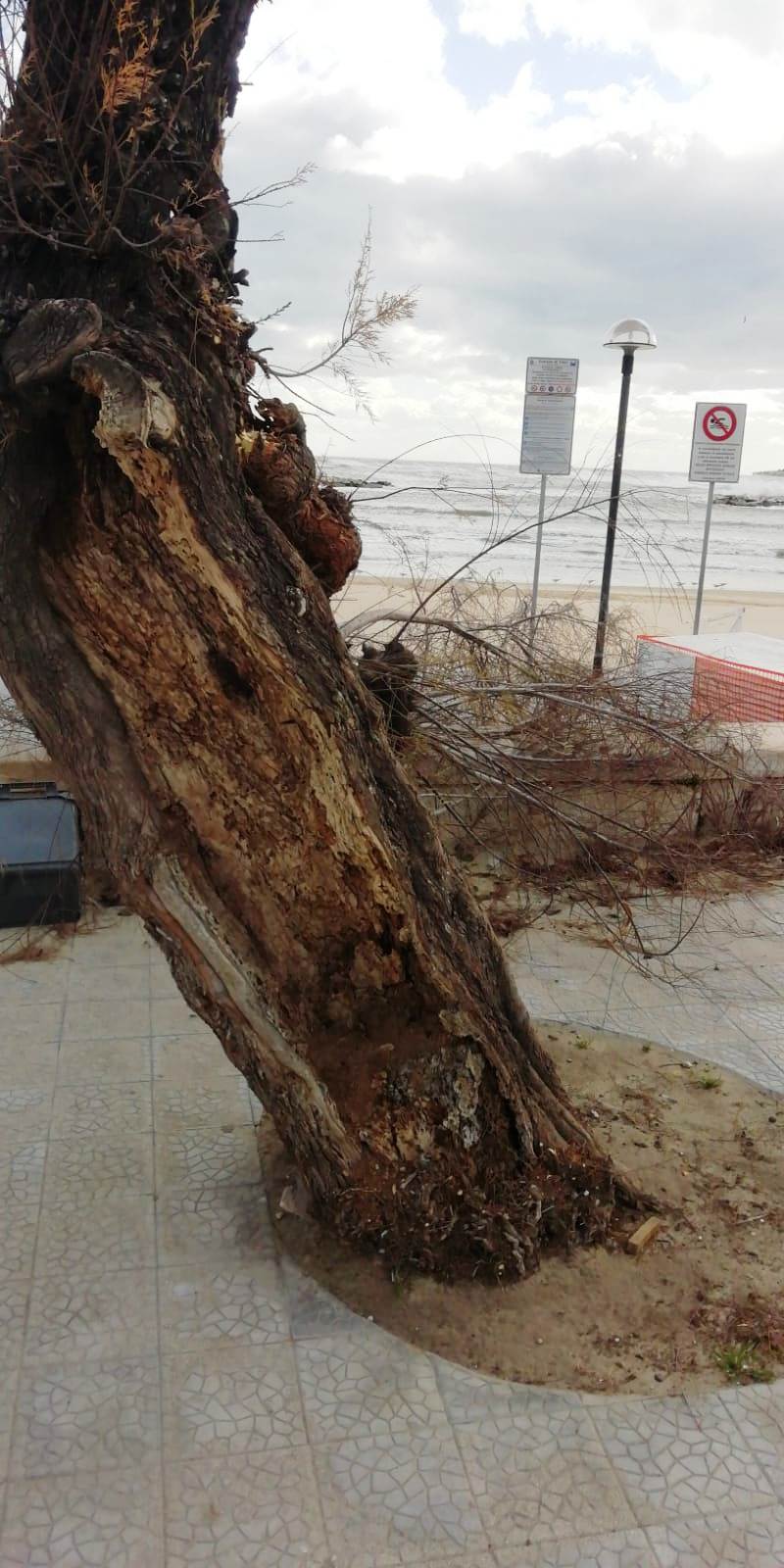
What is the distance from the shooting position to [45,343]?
2.64 meters

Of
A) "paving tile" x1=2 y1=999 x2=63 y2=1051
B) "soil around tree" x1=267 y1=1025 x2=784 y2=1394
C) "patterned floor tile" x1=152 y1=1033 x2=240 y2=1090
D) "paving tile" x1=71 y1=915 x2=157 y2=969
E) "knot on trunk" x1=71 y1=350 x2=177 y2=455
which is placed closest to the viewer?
"knot on trunk" x1=71 y1=350 x2=177 y2=455

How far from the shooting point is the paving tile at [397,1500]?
110 inches

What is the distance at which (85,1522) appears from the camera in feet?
9.29

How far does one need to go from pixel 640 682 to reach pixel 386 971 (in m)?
3.25

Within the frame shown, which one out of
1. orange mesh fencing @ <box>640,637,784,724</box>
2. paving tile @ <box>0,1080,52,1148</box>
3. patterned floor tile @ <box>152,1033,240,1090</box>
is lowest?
paving tile @ <box>0,1080,52,1148</box>

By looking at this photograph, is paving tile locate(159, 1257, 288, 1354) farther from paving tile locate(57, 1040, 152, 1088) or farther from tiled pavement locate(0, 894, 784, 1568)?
paving tile locate(57, 1040, 152, 1088)

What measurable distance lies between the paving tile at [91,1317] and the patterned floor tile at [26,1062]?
1.27 m

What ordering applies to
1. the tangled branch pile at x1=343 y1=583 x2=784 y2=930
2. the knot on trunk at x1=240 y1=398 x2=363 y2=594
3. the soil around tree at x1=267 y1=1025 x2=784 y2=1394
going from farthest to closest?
1. the tangled branch pile at x1=343 y1=583 x2=784 y2=930
2. the soil around tree at x1=267 y1=1025 x2=784 y2=1394
3. the knot on trunk at x1=240 y1=398 x2=363 y2=594

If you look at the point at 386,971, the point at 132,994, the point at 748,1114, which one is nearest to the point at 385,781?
the point at 386,971

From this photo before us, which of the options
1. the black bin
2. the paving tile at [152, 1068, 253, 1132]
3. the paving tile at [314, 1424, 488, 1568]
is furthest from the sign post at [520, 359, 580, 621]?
the paving tile at [314, 1424, 488, 1568]

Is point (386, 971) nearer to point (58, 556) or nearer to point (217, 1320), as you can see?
point (217, 1320)

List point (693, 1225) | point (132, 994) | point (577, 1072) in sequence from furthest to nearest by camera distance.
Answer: point (132, 994)
point (577, 1072)
point (693, 1225)

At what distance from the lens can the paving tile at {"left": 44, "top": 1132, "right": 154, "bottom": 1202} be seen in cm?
410

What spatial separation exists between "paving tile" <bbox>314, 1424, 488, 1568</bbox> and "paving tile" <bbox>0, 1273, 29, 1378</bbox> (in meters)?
0.94
